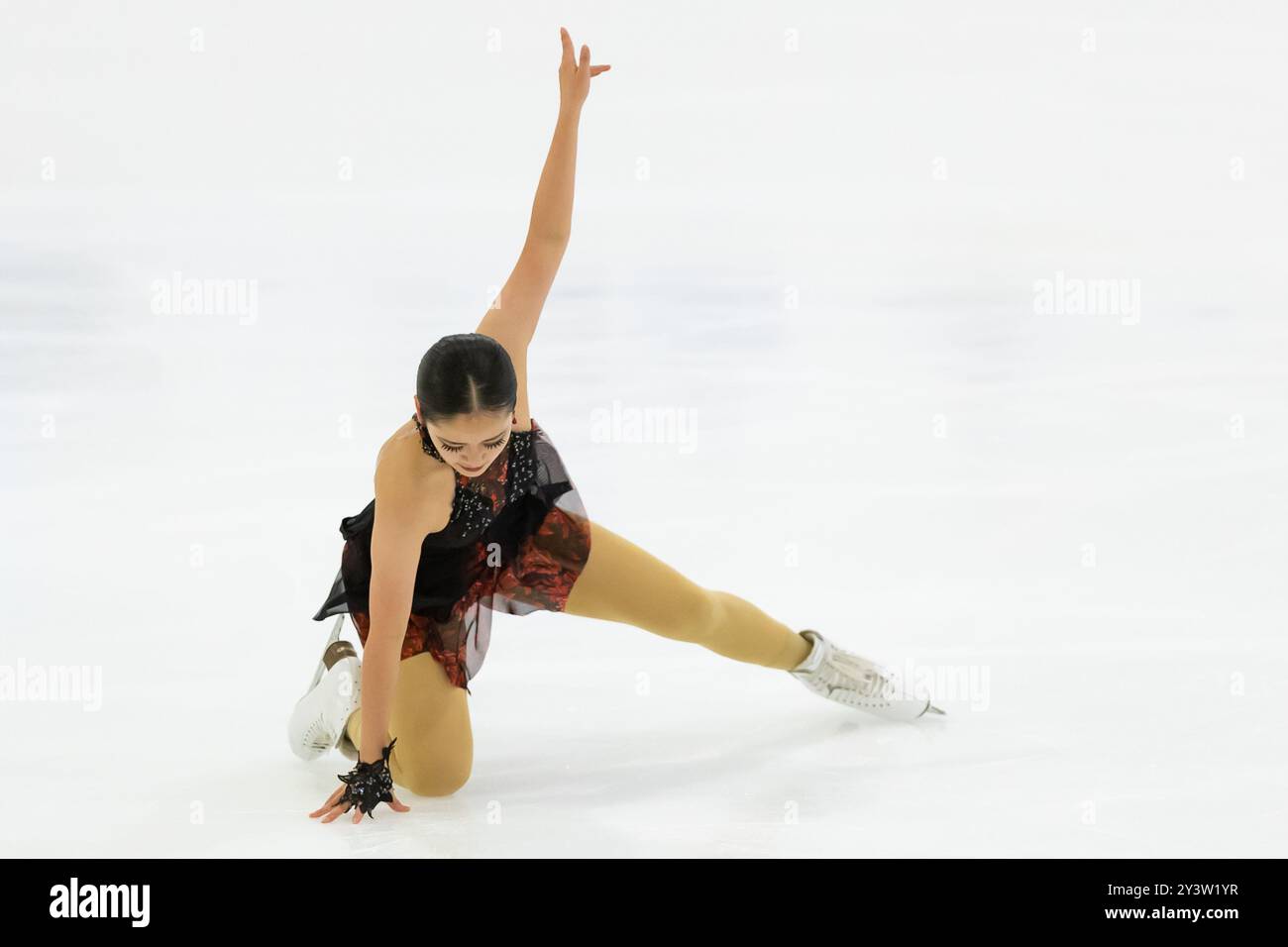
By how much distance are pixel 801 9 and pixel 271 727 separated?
6082 millimetres

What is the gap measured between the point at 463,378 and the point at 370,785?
34.2 inches

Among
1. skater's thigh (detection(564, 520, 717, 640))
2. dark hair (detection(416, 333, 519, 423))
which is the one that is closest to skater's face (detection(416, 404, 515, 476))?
dark hair (detection(416, 333, 519, 423))

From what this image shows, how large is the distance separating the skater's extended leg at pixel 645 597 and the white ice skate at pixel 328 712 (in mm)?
515

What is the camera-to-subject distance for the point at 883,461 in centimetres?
514

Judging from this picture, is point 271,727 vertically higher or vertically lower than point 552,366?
lower

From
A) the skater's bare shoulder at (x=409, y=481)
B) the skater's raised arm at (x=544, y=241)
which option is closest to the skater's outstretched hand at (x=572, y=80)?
the skater's raised arm at (x=544, y=241)

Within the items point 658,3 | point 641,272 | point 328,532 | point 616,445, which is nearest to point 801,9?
point 658,3

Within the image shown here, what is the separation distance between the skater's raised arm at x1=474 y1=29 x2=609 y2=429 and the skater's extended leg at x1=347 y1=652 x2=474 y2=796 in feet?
1.97

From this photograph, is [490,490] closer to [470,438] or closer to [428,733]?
[470,438]

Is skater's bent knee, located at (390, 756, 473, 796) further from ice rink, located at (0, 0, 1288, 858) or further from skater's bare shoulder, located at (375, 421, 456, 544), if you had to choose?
skater's bare shoulder, located at (375, 421, 456, 544)

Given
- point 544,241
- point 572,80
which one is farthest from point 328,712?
point 572,80

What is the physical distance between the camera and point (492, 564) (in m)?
3.12

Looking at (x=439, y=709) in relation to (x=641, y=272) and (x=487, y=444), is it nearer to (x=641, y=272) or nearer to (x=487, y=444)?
(x=487, y=444)

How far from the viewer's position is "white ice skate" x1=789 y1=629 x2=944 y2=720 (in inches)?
135
